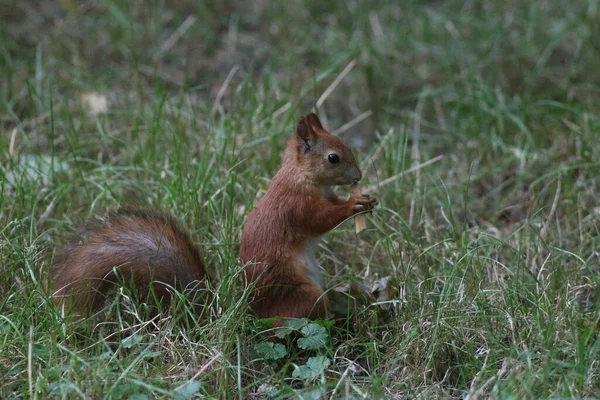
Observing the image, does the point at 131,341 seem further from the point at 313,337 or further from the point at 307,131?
the point at 307,131

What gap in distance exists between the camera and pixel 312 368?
3.08 meters

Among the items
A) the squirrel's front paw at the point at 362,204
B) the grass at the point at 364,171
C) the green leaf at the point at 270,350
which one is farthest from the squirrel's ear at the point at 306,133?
the green leaf at the point at 270,350

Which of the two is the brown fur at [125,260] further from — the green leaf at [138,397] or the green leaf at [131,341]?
the green leaf at [138,397]

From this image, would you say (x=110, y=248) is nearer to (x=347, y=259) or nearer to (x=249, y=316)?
(x=249, y=316)

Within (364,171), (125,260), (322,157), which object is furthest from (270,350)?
(364,171)

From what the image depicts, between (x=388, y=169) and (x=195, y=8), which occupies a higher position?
(x=195, y=8)

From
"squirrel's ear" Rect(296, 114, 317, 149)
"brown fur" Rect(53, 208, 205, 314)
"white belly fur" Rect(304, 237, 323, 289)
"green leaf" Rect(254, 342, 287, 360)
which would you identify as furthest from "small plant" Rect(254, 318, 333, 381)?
"squirrel's ear" Rect(296, 114, 317, 149)

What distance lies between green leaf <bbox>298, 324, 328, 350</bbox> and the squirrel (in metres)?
0.07

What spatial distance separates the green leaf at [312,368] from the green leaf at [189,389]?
1.19ft

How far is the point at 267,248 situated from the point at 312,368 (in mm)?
471

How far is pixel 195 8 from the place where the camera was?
6387mm

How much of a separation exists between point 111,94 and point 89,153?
0.68 meters

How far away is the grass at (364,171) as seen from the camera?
3072 millimetres

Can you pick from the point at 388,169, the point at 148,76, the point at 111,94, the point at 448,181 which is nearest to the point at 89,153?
the point at 111,94
